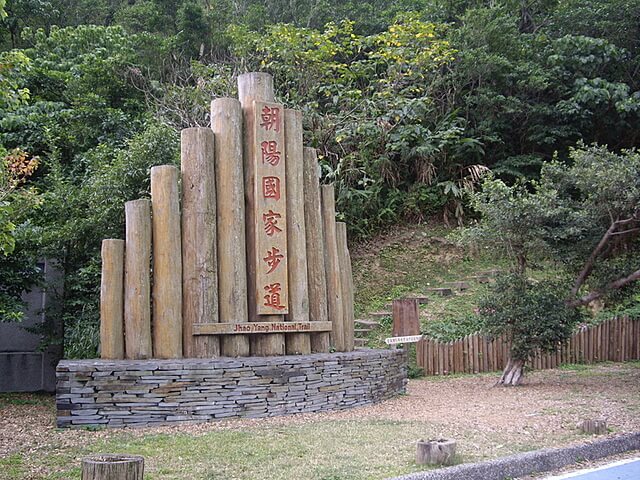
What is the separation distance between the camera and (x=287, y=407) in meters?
8.87

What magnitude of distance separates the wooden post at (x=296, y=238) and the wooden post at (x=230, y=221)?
679mm

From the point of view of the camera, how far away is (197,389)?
827 cm

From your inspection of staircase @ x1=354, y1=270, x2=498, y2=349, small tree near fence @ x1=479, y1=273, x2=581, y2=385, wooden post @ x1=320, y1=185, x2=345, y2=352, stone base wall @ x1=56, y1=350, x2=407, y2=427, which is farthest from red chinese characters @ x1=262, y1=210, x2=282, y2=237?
staircase @ x1=354, y1=270, x2=498, y2=349

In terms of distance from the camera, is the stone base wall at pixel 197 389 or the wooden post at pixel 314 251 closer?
the stone base wall at pixel 197 389

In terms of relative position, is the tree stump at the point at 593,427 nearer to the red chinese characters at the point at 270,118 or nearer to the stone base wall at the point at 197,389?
the stone base wall at the point at 197,389

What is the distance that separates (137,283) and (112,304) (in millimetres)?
395

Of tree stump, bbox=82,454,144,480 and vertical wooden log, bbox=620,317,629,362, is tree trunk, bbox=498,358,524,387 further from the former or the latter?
tree stump, bbox=82,454,144,480

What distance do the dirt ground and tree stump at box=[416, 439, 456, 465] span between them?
58 cm

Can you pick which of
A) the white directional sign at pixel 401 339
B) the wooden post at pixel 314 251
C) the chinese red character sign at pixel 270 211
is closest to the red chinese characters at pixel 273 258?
the chinese red character sign at pixel 270 211

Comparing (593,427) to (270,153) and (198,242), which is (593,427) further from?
(270,153)

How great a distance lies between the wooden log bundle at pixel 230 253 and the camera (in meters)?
8.80

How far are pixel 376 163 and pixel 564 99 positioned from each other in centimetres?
613

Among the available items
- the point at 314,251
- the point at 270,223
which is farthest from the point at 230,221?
the point at 314,251

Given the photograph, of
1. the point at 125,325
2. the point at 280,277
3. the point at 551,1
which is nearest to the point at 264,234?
the point at 280,277
